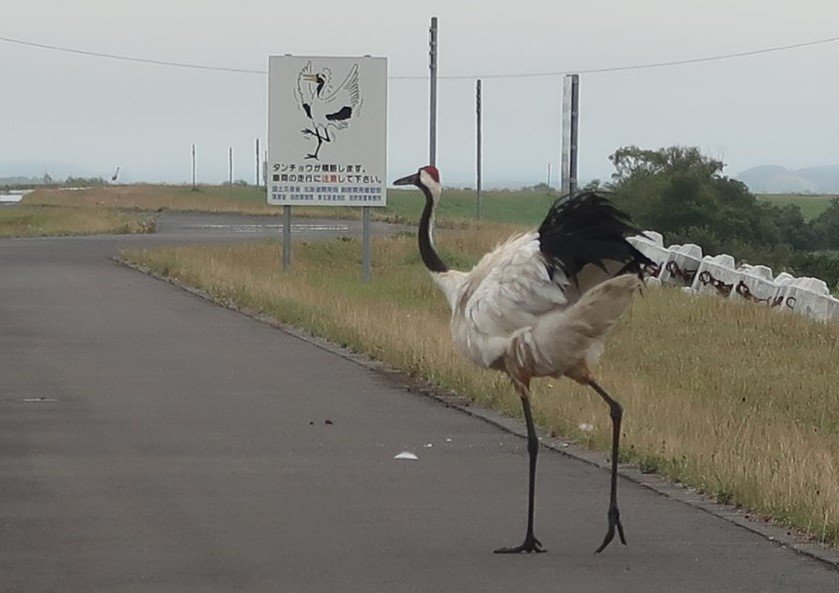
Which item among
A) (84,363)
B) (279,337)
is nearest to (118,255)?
(279,337)

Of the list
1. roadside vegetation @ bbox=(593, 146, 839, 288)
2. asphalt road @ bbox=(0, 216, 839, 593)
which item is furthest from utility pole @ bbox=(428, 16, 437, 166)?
asphalt road @ bbox=(0, 216, 839, 593)

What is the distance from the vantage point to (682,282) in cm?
3344

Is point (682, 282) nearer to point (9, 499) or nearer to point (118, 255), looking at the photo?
point (118, 255)

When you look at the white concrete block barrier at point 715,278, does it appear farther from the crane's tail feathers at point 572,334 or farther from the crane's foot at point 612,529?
the crane's foot at point 612,529

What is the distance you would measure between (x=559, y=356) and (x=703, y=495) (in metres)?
1.66

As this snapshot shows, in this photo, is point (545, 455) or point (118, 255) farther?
point (118, 255)

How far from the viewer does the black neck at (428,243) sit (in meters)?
9.98

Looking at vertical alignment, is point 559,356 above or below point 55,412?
above

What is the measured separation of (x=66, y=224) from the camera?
54.1 meters

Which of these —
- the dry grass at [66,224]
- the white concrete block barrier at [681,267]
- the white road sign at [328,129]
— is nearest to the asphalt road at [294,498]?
the white road sign at [328,129]

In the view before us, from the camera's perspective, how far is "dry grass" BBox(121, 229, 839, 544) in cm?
1035

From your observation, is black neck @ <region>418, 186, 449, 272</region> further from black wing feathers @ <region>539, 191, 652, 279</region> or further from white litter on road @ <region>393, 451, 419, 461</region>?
white litter on road @ <region>393, 451, 419, 461</region>

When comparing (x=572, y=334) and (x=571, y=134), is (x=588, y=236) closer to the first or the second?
(x=572, y=334)

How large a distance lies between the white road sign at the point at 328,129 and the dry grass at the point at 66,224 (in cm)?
1894
